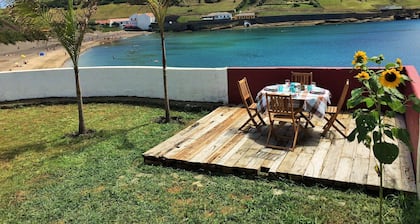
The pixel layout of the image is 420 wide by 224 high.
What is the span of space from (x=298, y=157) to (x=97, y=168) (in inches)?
117

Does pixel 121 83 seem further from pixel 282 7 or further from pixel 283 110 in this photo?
pixel 282 7

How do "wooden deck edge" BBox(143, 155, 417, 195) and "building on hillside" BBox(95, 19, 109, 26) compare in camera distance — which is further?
"building on hillside" BBox(95, 19, 109, 26)

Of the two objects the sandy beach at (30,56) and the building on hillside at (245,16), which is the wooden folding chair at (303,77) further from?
the building on hillside at (245,16)

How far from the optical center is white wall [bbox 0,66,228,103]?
8.78 meters

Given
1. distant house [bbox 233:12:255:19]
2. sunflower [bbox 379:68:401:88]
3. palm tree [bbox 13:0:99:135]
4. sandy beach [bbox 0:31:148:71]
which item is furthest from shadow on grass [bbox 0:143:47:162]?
distant house [bbox 233:12:255:19]

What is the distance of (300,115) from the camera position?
5.84 metres

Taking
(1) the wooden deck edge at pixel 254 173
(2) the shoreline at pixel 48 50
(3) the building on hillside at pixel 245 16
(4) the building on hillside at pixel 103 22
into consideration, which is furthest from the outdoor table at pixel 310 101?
(4) the building on hillside at pixel 103 22

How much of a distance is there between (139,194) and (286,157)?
81.9 inches

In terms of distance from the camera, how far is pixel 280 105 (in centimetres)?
558

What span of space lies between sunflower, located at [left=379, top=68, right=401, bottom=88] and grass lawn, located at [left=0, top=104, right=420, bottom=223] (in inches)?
61.8

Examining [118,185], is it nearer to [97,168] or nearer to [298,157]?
[97,168]

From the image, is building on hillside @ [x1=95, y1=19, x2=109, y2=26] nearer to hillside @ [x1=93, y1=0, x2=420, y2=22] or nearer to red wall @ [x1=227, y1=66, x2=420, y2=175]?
hillside @ [x1=93, y1=0, x2=420, y2=22]

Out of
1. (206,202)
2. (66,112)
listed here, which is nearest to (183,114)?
(66,112)

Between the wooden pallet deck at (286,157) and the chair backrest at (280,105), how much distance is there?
1.82 ft
